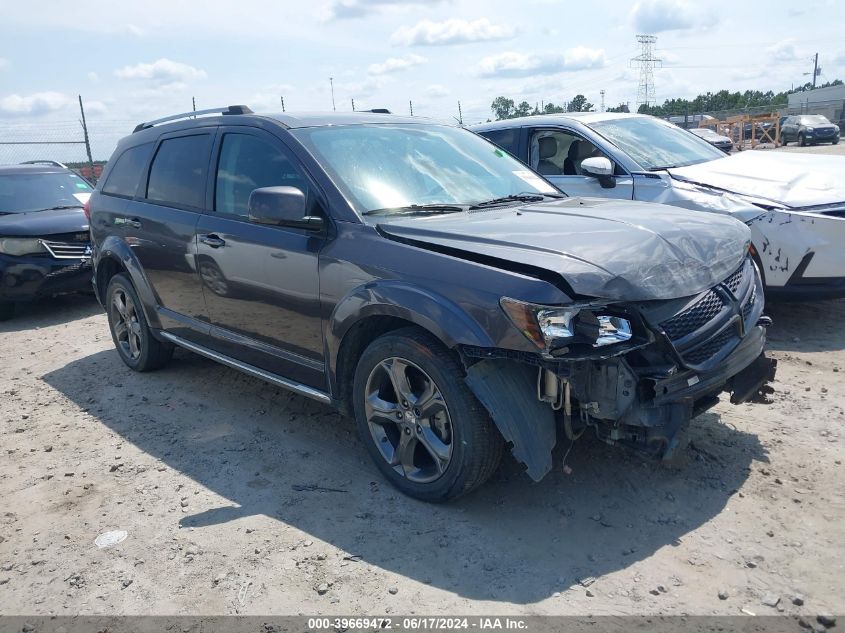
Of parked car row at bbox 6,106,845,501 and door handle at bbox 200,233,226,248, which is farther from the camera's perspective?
door handle at bbox 200,233,226,248

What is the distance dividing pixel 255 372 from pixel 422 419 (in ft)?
4.70

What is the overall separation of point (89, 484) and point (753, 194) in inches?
205

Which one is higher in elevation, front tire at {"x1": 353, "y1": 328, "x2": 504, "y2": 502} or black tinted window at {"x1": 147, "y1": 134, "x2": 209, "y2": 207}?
black tinted window at {"x1": 147, "y1": 134, "x2": 209, "y2": 207}

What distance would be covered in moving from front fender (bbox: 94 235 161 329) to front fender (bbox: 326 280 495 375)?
2224 mm

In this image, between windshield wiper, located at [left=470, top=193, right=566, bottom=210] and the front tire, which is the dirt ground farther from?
windshield wiper, located at [left=470, top=193, right=566, bottom=210]

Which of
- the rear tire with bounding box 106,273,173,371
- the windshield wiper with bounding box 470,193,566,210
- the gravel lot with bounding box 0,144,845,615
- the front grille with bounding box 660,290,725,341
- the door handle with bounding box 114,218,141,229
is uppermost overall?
the windshield wiper with bounding box 470,193,566,210

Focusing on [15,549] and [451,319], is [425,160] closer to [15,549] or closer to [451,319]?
[451,319]

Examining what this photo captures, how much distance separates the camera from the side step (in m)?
3.96

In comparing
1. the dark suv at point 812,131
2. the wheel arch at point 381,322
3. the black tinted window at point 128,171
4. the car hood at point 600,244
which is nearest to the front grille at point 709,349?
the car hood at point 600,244

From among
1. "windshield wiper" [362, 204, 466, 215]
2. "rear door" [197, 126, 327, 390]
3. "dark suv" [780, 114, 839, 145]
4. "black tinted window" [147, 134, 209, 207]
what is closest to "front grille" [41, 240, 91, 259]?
"black tinted window" [147, 134, 209, 207]

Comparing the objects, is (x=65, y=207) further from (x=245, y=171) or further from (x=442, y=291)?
(x=442, y=291)

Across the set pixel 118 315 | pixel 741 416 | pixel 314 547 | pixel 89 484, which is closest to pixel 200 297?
pixel 89 484

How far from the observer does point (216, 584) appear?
9.92 feet

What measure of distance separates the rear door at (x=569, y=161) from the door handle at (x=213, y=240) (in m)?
3.35
